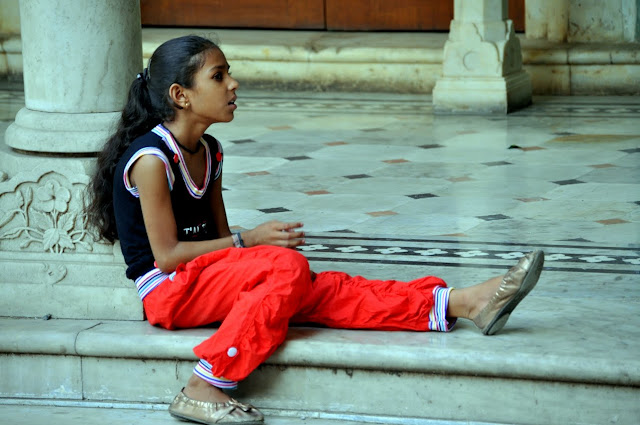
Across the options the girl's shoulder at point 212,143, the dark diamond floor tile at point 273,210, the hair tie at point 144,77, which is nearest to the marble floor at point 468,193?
the dark diamond floor tile at point 273,210

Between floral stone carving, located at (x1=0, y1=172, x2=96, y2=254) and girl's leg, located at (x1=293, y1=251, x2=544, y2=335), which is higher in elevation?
floral stone carving, located at (x1=0, y1=172, x2=96, y2=254)

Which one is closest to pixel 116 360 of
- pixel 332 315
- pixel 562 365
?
pixel 332 315

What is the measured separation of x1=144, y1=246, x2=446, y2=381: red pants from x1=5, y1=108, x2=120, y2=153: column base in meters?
0.60

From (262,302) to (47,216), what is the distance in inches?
38.3

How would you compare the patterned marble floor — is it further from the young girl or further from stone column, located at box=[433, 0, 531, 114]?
the young girl

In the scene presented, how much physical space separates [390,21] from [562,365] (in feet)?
27.8

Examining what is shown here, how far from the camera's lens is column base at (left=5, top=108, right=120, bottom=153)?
3836 millimetres

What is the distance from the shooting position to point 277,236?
3.48 m

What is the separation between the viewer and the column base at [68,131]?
384 centimetres

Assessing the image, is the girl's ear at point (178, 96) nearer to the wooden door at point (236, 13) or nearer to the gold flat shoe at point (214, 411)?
the gold flat shoe at point (214, 411)

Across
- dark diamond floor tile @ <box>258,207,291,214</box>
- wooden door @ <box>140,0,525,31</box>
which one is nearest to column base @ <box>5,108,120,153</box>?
dark diamond floor tile @ <box>258,207,291,214</box>

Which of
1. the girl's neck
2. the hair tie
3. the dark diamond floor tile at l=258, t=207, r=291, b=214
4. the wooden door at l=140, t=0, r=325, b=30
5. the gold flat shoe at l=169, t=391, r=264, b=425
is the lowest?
the gold flat shoe at l=169, t=391, r=264, b=425

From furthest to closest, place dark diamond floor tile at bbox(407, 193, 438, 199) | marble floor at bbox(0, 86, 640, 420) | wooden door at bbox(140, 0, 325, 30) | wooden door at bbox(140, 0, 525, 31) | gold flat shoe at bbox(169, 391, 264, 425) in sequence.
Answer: wooden door at bbox(140, 0, 325, 30)
wooden door at bbox(140, 0, 525, 31)
dark diamond floor tile at bbox(407, 193, 438, 199)
marble floor at bbox(0, 86, 640, 420)
gold flat shoe at bbox(169, 391, 264, 425)

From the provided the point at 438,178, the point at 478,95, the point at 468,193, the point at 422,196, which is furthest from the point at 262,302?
the point at 478,95
